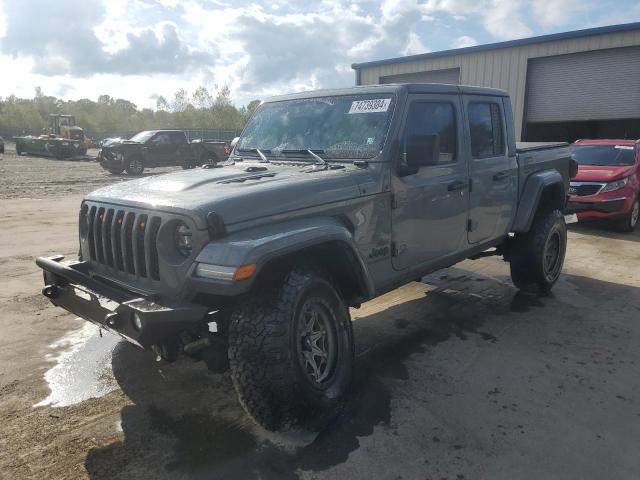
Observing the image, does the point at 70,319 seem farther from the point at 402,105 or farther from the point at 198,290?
the point at 402,105

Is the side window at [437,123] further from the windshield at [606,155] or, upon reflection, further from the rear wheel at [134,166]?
the rear wheel at [134,166]

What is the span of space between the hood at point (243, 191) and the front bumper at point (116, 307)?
47 cm

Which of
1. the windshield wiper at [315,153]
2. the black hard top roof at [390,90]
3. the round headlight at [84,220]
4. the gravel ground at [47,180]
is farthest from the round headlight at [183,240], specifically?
the gravel ground at [47,180]

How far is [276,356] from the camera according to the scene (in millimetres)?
2773

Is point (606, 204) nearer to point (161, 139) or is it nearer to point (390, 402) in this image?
point (390, 402)

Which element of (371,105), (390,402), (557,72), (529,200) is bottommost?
(390,402)

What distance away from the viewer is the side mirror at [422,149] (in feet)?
11.3

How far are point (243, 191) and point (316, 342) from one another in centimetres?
103

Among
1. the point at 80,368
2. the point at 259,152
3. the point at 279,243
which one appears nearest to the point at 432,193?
the point at 259,152

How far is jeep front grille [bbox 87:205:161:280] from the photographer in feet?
9.42

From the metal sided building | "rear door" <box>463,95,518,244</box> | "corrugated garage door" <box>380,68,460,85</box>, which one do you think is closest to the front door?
"rear door" <box>463,95,518,244</box>

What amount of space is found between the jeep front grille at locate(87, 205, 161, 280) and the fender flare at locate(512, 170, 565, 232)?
12.2 ft

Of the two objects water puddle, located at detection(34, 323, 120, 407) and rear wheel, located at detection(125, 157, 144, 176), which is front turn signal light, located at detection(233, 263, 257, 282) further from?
rear wheel, located at detection(125, 157, 144, 176)

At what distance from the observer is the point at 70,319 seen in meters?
4.83
